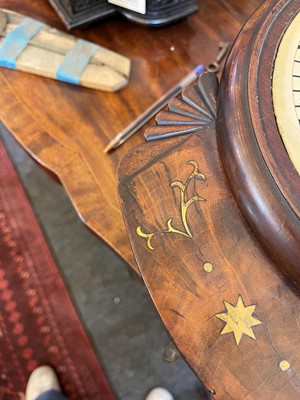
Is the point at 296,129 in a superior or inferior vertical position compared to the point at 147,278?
superior

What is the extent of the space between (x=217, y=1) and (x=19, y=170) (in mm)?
902

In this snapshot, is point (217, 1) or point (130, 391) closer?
point (217, 1)

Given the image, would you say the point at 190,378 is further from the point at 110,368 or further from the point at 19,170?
the point at 19,170

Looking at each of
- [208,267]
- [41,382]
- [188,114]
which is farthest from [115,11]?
[41,382]

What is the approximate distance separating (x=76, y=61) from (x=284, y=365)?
2.72 ft

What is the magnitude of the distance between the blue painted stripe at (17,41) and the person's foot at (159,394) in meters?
0.95

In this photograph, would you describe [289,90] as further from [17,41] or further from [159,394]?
[159,394]

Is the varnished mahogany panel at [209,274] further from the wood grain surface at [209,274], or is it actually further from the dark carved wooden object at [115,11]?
the dark carved wooden object at [115,11]

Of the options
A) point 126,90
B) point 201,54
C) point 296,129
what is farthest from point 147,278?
point 201,54

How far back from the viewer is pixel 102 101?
3.83ft

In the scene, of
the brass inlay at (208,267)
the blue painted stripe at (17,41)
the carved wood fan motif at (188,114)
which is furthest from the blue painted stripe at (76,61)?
the brass inlay at (208,267)

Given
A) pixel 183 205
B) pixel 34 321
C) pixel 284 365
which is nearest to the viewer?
pixel 284 365

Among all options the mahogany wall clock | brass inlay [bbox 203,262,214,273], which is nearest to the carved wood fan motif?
the mahogany wall clock

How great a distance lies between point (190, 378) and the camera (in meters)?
1.46
